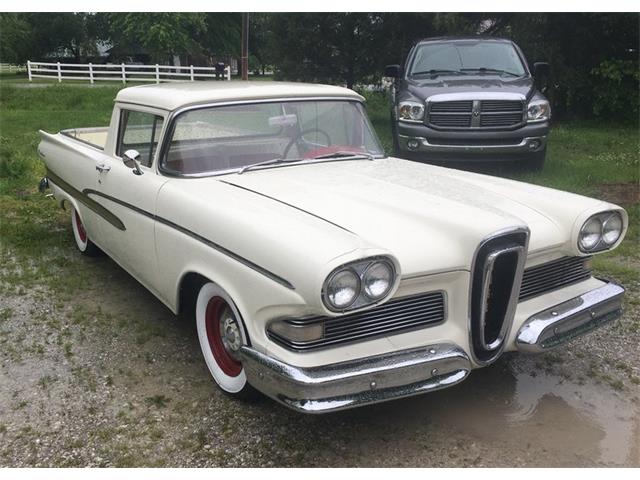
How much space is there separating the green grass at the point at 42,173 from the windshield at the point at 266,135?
3.88ft

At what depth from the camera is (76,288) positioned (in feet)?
15.1

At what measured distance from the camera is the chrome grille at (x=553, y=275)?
3.05m

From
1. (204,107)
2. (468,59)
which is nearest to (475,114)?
(468,59)

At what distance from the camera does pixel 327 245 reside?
95.5 inches

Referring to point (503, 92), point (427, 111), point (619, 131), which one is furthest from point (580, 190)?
point (619, 131)

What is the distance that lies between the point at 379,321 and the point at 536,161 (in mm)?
5796

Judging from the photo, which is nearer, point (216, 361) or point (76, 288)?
point (216, 361)

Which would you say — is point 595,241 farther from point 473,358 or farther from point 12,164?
point 12,164

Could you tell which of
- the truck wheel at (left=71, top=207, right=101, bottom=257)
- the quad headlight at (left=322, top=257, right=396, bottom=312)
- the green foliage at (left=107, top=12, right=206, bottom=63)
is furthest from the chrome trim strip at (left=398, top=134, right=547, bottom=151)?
the green foliage at (left=107, top=12, right=206, bottom=63)

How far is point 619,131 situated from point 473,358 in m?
11.0

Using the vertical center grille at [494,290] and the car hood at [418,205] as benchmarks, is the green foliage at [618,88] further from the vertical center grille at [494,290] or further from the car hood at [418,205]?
the vertical center grille at [494,290]

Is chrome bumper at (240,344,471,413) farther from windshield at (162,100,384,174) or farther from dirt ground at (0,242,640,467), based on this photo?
windshield at (162,100,384,174)

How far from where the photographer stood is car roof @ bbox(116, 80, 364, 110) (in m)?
3.70

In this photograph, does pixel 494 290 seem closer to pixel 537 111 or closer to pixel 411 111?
pixel 411 111
